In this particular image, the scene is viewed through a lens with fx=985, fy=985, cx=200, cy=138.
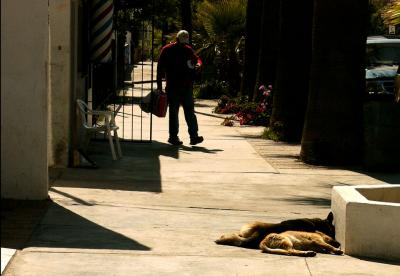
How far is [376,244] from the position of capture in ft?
25.5

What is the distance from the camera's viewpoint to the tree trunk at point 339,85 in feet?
47.1

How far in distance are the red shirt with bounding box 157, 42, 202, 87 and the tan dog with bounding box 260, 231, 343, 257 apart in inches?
344

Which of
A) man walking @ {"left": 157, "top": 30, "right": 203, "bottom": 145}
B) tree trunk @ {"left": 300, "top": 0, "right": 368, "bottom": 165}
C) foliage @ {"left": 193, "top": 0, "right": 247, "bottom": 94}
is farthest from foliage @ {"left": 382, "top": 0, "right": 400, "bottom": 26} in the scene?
foliage @ {"left": 193, "top": 0, "right": 247, "bottom": 94}

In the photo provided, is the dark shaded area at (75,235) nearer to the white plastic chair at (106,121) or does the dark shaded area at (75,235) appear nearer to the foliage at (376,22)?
the white plastic chair at (106,121)

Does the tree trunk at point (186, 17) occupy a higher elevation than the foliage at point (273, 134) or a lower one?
higher

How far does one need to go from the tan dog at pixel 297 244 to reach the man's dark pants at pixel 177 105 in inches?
343

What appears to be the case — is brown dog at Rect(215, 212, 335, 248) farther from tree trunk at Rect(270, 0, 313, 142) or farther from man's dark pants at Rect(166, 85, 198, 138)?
tree trunk at Rect(270, 0, 313, 142)

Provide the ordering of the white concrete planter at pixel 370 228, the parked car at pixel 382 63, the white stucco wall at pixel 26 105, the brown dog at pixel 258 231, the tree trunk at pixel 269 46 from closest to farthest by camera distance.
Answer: the white concrete planter at pixel 370 228 < the brown dog at pixel 258 231 < the white stucco wall at pixel 26 105 < the parked car at pixel 382 63 < the tree trunk at pixel 269 46

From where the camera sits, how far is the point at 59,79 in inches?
506

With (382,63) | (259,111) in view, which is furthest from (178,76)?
(382,63)

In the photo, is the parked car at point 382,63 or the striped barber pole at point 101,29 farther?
the parked car at point 382,63

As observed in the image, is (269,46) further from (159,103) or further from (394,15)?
(394,15)

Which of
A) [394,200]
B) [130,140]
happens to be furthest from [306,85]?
[394,200]

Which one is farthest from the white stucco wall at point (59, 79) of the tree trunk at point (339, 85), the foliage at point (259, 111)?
the foliage at point (259, 111)
